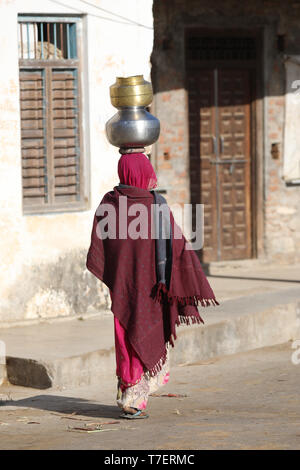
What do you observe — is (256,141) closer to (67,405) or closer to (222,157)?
(222,157)

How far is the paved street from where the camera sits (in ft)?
20.2

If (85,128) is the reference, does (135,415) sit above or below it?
below

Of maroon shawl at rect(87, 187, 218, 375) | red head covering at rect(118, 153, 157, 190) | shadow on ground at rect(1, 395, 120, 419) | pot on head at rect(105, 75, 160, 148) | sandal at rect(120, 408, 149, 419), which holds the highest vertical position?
pot on head at rect(105, 75, 160, 148)

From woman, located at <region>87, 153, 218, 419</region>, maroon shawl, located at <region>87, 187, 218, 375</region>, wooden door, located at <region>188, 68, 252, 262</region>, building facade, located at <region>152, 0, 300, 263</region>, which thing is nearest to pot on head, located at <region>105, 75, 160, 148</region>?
woman, located at <region>87, 153, 218, 419</region>

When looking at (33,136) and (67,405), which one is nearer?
(67,405)

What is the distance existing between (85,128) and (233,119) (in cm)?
368

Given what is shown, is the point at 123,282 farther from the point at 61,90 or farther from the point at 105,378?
the point at 61,90

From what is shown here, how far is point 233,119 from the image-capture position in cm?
1368

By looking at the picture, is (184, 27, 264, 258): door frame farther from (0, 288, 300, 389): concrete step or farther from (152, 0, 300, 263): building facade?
(0, 288, 300, 389): concrete step

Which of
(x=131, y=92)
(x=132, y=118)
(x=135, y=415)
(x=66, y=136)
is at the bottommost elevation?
(x=135, y=415)


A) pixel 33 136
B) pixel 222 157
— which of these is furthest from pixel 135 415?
pixel 222 157

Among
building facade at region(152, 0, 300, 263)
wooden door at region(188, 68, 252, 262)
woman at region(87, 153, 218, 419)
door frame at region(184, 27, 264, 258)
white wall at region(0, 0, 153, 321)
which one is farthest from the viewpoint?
door frame at region(184, 27, 264, 258)

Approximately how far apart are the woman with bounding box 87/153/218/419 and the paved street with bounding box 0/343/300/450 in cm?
31
